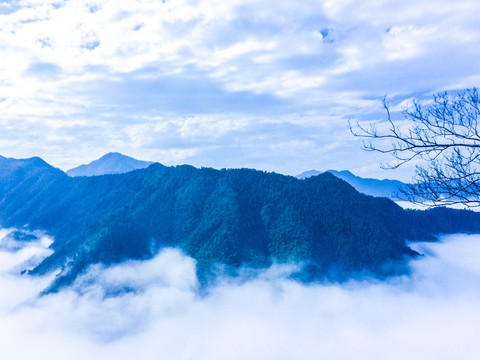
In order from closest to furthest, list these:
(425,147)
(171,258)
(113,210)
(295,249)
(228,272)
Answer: (425,147)
(295,249)
(228,272)
(171,258)
(113,210)

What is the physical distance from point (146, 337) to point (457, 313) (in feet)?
510

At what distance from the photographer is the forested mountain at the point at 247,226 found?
13188 cm

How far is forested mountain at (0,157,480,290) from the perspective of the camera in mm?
131875

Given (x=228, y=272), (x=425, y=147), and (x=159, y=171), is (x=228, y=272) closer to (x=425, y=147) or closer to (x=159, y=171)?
(x=159, y=171)

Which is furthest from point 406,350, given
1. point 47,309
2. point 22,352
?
point 22,352

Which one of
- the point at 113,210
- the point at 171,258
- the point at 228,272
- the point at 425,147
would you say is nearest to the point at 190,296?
the point at 171,258

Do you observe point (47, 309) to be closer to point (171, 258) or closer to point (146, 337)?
point (146, 337)

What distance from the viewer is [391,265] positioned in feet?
448

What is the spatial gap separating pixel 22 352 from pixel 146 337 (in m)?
60.2

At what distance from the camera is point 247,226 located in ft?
460

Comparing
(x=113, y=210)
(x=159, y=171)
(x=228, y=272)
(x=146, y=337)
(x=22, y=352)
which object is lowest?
(x=22, y=352)

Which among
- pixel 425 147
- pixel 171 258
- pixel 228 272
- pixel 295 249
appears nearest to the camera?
pixel 425 147

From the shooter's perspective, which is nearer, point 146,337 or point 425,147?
point 425,147

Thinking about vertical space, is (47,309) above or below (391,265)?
below
